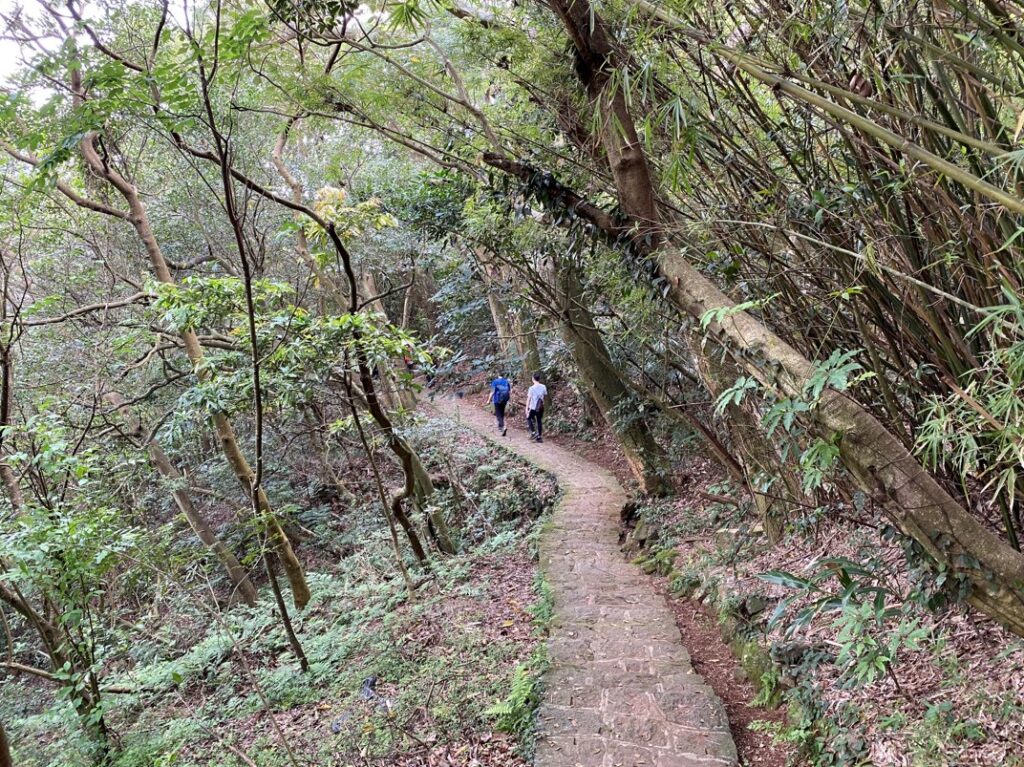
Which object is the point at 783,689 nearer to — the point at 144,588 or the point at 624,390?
the point at 624,390

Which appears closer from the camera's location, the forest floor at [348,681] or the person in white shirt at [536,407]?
the forest floor at [348,681]

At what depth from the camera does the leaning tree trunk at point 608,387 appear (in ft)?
24.0

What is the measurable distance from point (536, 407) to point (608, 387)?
146 inches

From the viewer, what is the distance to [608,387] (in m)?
7.75

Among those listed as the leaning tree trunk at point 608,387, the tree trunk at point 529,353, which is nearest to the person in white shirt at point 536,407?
the tree trunk at point 529,353

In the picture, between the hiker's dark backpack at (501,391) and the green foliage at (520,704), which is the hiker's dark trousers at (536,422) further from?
the green foliage at (520,704)

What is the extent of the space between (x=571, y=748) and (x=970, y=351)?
2.75 metres

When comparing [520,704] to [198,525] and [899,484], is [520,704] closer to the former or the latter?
[899,484]

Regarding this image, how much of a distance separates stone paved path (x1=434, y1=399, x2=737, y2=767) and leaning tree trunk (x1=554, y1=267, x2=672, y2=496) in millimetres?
1198

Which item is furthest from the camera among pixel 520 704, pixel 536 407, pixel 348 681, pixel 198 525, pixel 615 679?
pixel 536 407

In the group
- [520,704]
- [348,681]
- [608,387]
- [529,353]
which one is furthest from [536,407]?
[520,704]

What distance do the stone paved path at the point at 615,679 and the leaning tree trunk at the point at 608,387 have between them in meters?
1.20

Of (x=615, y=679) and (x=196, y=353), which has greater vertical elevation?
(x=196, y=353)

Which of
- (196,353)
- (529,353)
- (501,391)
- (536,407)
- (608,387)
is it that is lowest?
(536,407)
